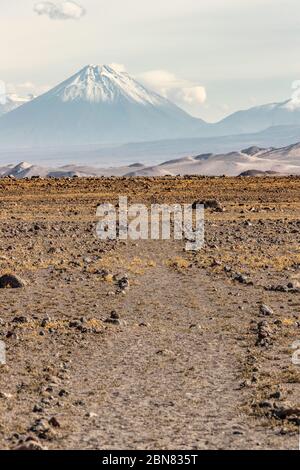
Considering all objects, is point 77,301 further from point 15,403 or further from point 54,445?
point 54,445

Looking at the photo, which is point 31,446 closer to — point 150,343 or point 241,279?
point 150,343

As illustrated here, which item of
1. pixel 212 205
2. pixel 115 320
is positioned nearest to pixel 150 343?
pixel 115 320

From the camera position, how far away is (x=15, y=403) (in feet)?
36.9

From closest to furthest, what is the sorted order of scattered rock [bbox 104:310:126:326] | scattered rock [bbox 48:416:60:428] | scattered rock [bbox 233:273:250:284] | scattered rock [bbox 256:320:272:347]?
scattered rock [bbox 48:416:60:428], scattered rock [bbox 256:320:272:347], scattered rock [bbox 104:310:126:326], scattered rock [bbox 233:273:250:284]

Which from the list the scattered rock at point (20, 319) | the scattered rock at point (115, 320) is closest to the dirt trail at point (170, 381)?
the scattered rock at point (115, 320)

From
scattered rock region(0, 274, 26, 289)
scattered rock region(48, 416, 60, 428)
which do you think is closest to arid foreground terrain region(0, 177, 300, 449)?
scattered rock region(48, 416, 60, 428)

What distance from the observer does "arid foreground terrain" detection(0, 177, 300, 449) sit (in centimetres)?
1016

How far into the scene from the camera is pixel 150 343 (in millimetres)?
15141

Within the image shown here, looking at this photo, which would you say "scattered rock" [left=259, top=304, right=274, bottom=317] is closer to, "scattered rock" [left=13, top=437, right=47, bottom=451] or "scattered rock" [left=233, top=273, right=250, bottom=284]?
"scattered rock" [left=233, top=273, right=250, bottom=284]

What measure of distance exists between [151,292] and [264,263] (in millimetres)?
5706

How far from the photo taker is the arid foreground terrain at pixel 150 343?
10.2 meters

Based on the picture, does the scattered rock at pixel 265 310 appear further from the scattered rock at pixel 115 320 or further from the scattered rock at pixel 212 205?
the scattered rock at pixel 212 205

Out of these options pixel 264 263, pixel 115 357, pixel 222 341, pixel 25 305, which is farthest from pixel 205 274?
pixel 115 357

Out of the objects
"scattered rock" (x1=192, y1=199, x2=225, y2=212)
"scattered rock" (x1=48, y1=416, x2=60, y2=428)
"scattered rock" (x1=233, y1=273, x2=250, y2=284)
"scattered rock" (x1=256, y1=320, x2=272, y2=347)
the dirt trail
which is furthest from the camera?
"scattered rock" (x1=192, y1=199, x2=225, y2=212)
